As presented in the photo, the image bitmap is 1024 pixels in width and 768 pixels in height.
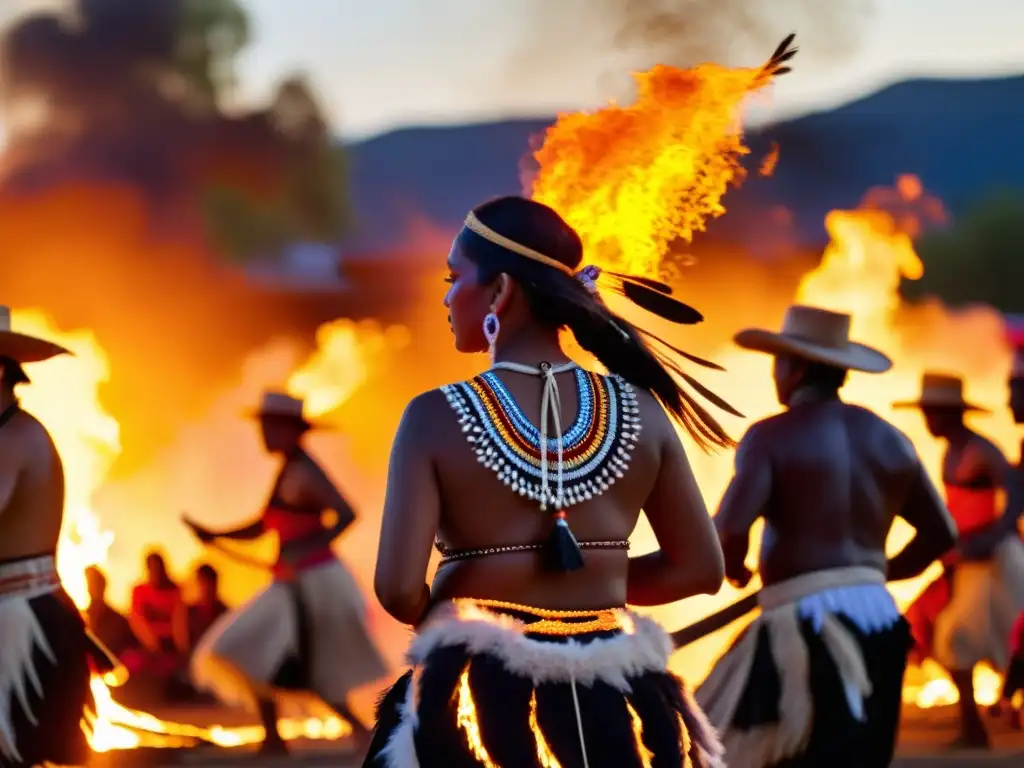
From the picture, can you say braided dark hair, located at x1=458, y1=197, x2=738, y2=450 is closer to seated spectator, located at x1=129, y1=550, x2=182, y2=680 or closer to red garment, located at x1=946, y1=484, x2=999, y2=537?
red garment, located at x1=946, y1=484, x2=999, y2=537

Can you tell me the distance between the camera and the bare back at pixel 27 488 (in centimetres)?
489

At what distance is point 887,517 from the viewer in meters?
4.81

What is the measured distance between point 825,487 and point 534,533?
2.10 m

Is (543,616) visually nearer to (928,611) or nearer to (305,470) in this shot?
(305,470)

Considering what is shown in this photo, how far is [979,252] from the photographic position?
13.0m

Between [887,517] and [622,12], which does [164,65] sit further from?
[887,517]

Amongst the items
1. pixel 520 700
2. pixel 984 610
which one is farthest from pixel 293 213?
pixel 520 700

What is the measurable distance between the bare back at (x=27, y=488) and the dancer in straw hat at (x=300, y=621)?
2851mm

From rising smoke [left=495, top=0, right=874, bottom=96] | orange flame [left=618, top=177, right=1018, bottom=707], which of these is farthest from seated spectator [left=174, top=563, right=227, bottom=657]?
rising smoke [left=495, top=0, right=874, bottom=96]

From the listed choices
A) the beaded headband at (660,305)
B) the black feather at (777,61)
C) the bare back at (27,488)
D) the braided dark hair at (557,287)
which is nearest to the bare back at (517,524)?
the braided dark hair at (557,287)

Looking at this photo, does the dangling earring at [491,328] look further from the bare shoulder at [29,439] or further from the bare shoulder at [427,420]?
the bare shoulder at [29,439]

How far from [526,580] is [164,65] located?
1047 cm

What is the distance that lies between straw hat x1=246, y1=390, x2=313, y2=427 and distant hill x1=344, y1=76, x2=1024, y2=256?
421cm

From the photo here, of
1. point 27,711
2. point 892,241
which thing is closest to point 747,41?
point 892,241
